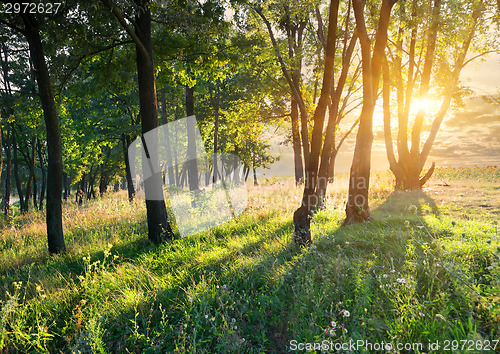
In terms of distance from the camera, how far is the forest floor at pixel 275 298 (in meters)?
→ 2.78

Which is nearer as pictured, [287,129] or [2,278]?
[2,278]

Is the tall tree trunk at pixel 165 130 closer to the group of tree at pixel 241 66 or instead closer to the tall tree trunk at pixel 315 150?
the group of tree at pixel 241 66

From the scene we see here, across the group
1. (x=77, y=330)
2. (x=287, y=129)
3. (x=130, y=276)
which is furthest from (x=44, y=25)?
(x=287, y=129)

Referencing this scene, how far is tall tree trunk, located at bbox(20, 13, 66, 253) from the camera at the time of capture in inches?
274

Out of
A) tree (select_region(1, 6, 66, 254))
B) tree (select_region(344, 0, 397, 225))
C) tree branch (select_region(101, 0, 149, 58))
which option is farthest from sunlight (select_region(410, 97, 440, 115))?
tree (select_region(1, 6, 66, 254))

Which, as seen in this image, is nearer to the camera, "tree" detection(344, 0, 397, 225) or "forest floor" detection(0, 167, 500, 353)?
"forest floor" detection(0, 167, 500, 353)

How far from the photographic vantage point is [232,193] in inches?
603

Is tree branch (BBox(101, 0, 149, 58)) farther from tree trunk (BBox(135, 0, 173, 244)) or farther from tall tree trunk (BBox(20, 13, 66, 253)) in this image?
tall tree trunk (BBox(20, 13, 66, 253))

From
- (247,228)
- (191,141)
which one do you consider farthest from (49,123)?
(191,141)

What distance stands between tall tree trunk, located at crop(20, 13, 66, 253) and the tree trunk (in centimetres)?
215

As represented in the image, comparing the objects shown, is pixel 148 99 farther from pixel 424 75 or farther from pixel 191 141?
pixel 424 75

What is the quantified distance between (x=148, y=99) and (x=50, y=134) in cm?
259

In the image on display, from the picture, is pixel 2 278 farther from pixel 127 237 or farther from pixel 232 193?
pixel 232 193

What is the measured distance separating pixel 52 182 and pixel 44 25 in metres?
4.24
